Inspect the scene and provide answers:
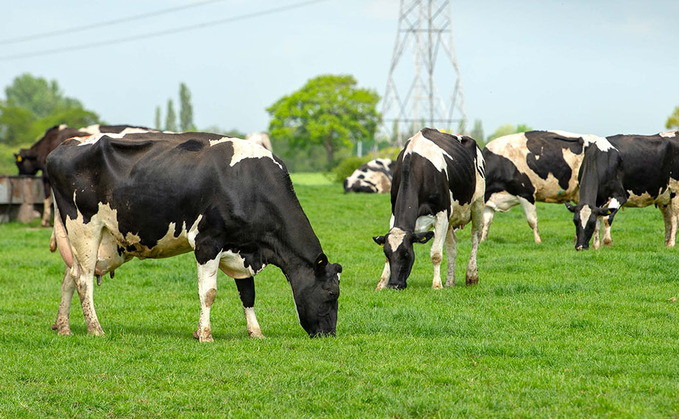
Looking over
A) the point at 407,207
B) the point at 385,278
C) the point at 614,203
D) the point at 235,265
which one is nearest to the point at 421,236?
the point at 407,207

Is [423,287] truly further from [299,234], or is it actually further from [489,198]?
[489,198]

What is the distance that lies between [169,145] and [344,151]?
311ft

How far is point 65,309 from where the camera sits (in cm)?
1015

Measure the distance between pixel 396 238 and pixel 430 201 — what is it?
918 mm

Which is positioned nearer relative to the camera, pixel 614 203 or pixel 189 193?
pixel 189 193

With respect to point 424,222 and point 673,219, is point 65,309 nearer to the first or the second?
point 424,222

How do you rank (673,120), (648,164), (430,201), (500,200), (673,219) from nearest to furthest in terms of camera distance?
(430,201), (673,219), (648,164), (500,200), (673,120)

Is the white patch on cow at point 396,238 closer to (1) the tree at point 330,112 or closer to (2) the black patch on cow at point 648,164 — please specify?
(2) the black patch on cow at point 648,164

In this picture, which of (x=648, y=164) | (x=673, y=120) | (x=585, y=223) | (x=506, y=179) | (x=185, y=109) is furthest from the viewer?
(x=185, y=109)

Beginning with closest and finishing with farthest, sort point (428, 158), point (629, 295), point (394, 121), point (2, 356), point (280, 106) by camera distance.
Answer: point (2, 356), point (629, 295), point (428, 158), point (394, 121), point (280, 106)

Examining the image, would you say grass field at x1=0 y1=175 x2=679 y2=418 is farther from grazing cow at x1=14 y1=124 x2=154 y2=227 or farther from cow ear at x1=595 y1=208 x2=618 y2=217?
grazing cow at x1=14 y1=124 x2=154 y2=227

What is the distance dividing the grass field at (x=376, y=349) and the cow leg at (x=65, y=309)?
12 cm

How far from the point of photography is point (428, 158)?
43.4 feet

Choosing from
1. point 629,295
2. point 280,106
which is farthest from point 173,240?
point 280,106
